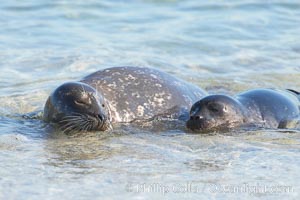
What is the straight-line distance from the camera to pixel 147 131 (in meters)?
7.14

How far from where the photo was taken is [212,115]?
23.5 ft

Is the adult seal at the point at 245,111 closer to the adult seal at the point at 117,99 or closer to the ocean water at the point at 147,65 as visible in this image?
the ocean water at the point at 147,65

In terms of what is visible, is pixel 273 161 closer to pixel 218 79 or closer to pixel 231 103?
pixel 231 103

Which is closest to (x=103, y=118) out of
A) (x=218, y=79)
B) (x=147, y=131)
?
(x=147, y=131)

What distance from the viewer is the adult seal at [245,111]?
716 centimetres

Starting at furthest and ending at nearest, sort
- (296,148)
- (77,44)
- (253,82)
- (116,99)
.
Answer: (77,44)
(253,82)
(116,99)
(296,148)

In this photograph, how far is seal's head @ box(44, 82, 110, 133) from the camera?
22.8ft

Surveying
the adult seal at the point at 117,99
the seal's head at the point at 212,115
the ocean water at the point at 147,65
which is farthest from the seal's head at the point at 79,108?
the seal's head at the point at 212,115

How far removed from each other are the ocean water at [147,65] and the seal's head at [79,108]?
Result: 0.12 metres

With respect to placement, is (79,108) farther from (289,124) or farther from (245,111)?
(289,124)

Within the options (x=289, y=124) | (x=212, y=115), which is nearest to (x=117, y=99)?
(x=212, y=115)

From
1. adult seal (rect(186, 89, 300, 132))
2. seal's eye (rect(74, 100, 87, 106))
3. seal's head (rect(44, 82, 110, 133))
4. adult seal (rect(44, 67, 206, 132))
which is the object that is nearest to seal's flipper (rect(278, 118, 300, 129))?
adult seal (rect(186, 89, 300, 132))

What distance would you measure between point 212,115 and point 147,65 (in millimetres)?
3352

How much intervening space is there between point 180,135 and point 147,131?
309mm
